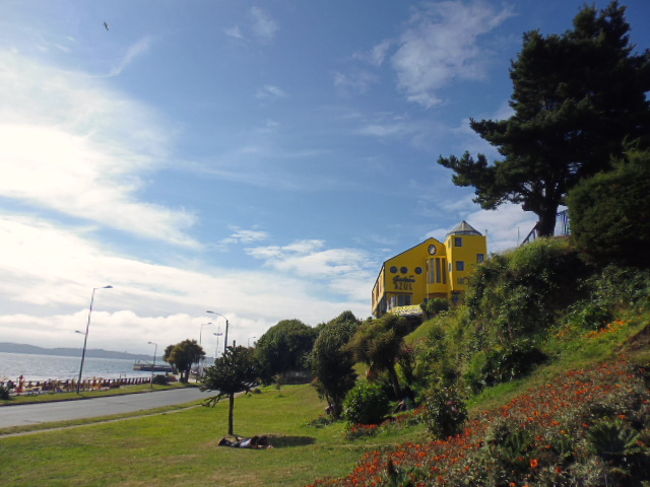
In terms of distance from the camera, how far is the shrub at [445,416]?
31.7ft

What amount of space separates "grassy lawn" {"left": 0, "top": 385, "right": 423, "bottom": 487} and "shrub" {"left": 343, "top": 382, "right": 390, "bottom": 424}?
1087 millimetres

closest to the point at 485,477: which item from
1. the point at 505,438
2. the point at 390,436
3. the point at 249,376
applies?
the point at 505,438

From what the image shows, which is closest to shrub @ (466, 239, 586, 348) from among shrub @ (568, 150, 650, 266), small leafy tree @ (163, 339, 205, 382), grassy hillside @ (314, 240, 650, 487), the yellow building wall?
grassy hillside @ (314, 240, 650, 487)

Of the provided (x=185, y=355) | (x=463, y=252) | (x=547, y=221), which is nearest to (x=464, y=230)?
(x=463, y=252)

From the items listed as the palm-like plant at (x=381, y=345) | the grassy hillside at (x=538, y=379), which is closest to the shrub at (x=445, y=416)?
the grassy hillside at (x=538, y=379)

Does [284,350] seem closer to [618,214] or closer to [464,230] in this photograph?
[464,230]

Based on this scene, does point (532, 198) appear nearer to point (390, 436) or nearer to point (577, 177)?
point (577, 177)

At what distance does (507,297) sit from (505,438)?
1264 cm

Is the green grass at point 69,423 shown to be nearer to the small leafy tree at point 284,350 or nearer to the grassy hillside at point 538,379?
the grassy hillside at point 538,379

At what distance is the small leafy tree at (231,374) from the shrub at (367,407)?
5704 mm

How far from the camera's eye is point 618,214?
548 inches

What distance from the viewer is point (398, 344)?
67.7ft

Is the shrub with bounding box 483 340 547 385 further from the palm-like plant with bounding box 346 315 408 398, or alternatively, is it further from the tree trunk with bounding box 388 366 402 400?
the tree trunk with bounding box 388 366 402 400

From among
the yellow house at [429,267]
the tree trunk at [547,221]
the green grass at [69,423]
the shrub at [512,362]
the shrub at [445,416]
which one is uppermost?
the yellow house at [429,267]
